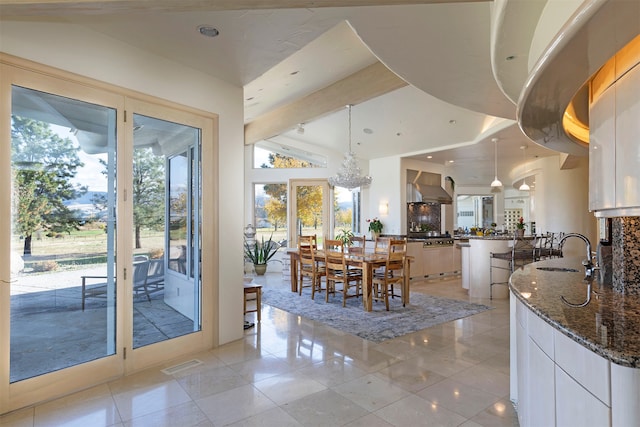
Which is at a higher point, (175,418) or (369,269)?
(369,269)

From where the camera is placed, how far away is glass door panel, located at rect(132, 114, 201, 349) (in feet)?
10.6

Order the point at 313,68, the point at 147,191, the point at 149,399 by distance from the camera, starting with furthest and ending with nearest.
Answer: the point at 313,68
the point at 147,191
the point at 149,399

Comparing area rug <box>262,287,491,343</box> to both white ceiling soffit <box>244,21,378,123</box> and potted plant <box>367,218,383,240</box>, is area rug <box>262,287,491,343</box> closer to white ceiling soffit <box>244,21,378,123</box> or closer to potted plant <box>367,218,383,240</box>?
potted plant <box>367,218,383,240</box>

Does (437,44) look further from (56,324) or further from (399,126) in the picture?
(399,126)

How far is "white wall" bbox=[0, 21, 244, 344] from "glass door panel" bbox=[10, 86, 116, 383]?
319 millimetres

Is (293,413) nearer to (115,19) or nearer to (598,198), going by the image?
(598,198)

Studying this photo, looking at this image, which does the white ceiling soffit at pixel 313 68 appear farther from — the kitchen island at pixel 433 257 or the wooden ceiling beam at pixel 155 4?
the kitchen island at pixel 433 257

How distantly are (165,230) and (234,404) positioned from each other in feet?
5.91

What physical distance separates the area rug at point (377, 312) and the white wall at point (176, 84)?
4.64ft

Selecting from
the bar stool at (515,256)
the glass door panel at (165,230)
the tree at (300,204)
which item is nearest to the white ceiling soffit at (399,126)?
the tree at (300,204)

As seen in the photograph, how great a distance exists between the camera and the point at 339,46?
424 cm

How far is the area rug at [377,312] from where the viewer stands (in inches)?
169

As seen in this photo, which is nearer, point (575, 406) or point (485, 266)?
point (575, 406)

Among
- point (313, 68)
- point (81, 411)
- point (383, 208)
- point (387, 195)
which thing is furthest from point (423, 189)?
point (81, 411)
